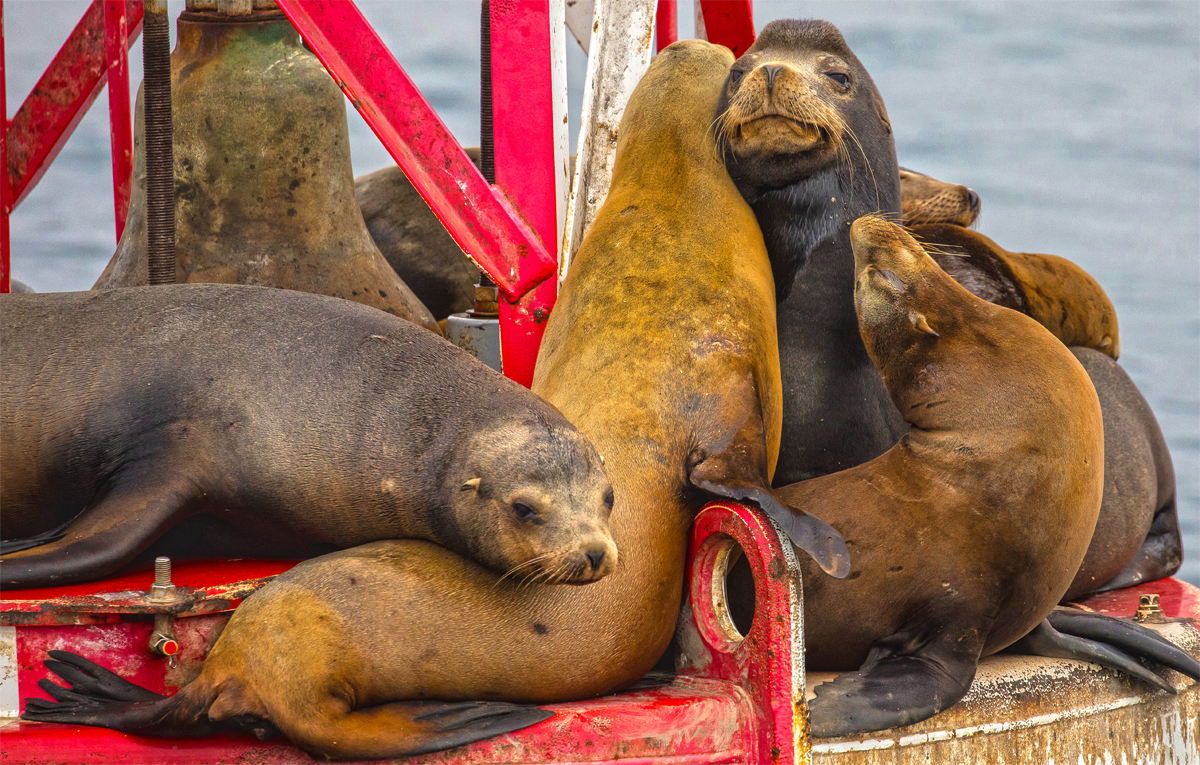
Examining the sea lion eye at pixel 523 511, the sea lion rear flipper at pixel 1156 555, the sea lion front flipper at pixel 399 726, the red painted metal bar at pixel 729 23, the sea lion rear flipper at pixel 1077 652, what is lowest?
the sea lion rear flipper at pixel 1156 555

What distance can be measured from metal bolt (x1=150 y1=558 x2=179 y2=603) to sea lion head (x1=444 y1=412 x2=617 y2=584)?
532 millimetres

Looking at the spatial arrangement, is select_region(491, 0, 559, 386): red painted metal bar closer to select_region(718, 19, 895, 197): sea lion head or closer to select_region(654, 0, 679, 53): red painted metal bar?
select_region(718, 19, 895, 197): sea lion head

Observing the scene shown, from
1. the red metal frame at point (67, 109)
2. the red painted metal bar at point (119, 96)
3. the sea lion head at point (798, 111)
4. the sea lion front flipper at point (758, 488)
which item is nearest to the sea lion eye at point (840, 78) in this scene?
the sea lion head at point (798, 111)

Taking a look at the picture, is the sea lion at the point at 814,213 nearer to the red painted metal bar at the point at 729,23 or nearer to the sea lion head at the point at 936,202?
the sea lion head at the point at 936,202

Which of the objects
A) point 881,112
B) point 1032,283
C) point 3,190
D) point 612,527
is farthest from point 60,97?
point 1032,283

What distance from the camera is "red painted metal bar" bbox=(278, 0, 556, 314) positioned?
2.97m

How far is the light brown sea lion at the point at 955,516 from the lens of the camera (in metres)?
2.67

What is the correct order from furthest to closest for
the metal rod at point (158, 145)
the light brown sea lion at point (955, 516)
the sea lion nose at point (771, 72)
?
the metal rod at point (158, 145), the sea lion nose at point (771, 72), the light brown sea lion at point (955, 516)

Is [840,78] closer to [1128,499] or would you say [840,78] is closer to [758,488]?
[758,488]

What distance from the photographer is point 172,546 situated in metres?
2.72

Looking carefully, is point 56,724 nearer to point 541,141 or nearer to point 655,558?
point 655,558

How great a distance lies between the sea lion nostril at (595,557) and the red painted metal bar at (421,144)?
876 mm

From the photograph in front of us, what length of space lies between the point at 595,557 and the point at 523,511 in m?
0.19

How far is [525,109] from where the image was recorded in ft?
10.5
